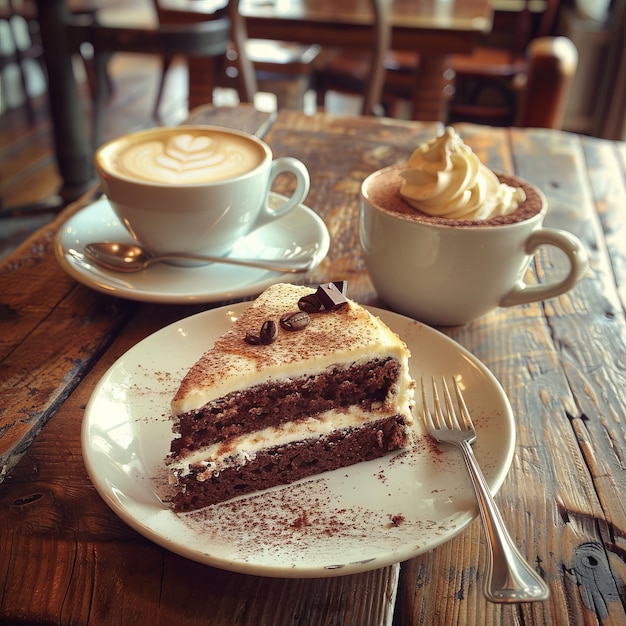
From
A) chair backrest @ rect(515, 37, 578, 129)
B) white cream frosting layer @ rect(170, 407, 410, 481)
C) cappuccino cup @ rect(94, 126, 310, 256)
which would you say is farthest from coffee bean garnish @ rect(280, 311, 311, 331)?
Answer: chair backrest @ rect(515, 37, 578, 129)

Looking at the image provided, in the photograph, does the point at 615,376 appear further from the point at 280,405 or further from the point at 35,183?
the point at 35,183

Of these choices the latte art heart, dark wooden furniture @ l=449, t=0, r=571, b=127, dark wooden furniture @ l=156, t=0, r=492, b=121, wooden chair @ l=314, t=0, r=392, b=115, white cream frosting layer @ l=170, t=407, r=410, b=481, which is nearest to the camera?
white cream frosting layer @ l=170, t=407, r=410, b=481

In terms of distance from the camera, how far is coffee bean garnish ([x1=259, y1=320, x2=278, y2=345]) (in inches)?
37.2

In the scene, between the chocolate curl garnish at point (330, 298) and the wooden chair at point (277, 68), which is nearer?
the chocolate curl garnish at point (330, 298)

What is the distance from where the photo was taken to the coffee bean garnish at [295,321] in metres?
0.96

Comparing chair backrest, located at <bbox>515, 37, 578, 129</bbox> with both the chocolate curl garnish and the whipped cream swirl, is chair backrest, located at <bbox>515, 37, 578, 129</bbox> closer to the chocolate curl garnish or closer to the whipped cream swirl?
the whipped cream swirl

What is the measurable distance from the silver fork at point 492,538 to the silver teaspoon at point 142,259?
1.44ft

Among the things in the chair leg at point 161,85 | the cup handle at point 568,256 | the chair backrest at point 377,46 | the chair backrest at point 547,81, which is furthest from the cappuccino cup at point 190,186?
the chair leg at point 161,85

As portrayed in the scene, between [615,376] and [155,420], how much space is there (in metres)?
0.75

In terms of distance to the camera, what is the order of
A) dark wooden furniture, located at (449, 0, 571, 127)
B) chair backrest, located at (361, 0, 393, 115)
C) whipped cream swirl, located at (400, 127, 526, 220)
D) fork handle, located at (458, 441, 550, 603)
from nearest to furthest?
fork handle, located at (458, 441, 550, 603)
whipped cream swirl, located at (400, 127, 526, 220)
chair backrest, located at (361, 0, 393, 115)
dark wooden furniture, located at (449, 0, 571, 127)

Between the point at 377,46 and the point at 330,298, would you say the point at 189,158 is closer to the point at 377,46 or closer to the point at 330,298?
the point at 330,298

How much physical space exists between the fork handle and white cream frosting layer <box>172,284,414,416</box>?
25cm

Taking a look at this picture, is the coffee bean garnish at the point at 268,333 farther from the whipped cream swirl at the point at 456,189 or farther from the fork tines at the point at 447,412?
the whipped cream swirl at the point at 456,189

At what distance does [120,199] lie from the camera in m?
1.25
